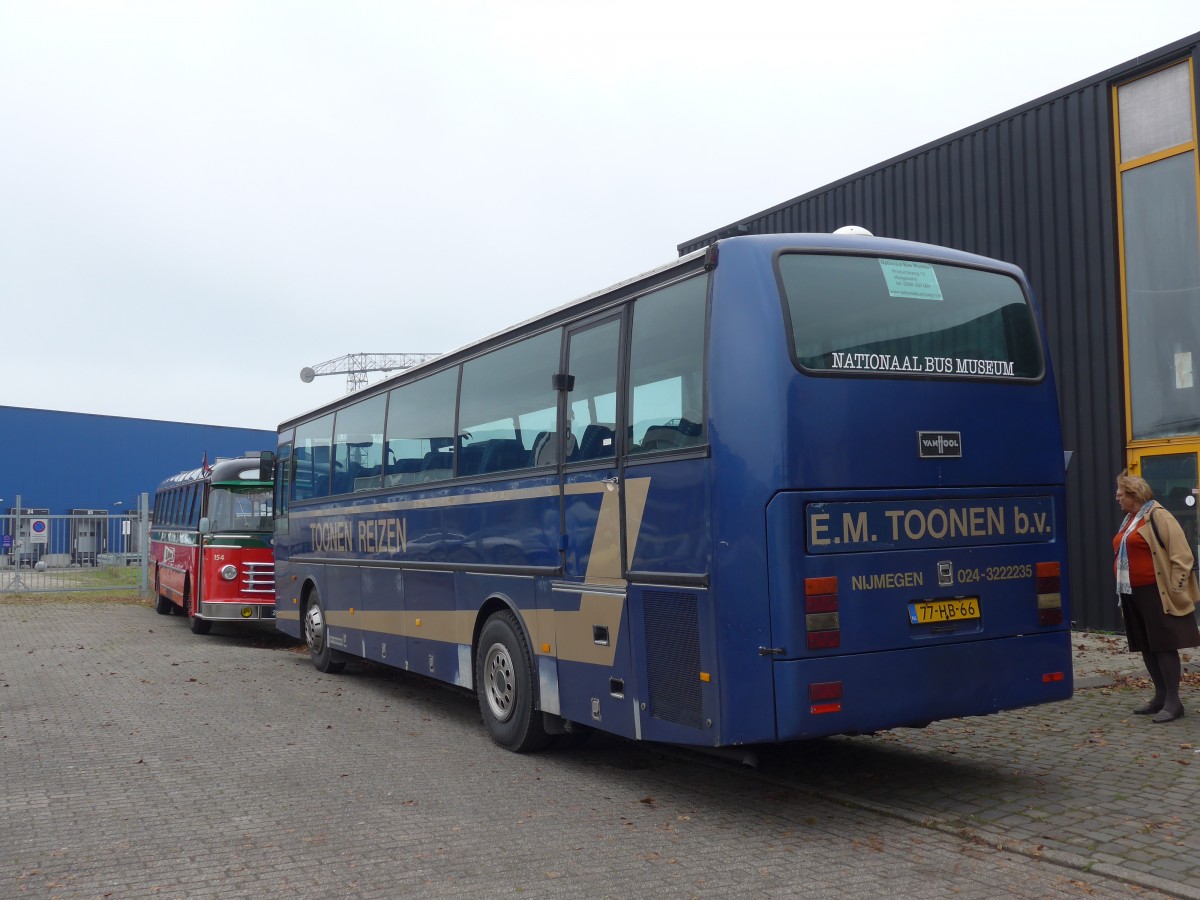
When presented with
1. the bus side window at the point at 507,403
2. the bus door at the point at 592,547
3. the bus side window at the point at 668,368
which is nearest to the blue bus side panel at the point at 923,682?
the bus door at the point at 592,547

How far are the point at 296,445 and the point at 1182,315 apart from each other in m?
11.2

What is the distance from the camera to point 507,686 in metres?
8.52

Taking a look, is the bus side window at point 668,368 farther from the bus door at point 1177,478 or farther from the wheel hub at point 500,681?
the bus door at point 1177,478

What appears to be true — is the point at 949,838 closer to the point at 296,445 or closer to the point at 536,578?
the point at 536,578

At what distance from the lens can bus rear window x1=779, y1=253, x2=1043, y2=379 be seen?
20.5ft

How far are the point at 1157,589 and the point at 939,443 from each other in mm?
3184

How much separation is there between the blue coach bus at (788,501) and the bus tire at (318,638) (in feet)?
17.8

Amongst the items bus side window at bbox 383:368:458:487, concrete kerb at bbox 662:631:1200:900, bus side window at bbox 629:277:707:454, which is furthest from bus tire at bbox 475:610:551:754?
bus side window at bbox 629:277:707:454

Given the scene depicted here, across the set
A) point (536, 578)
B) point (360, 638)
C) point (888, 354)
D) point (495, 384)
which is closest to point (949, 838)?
point (888, 354)

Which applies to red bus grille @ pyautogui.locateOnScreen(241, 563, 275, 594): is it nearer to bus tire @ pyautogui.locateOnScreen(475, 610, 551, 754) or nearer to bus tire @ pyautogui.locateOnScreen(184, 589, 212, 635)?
bus tire @ pyautogui.locateOnScreen(184, 589, 212, 635)

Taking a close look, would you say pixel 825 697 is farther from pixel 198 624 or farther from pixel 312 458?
pixel 198 624

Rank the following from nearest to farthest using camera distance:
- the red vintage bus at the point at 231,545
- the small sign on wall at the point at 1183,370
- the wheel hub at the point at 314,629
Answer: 1. the wheel hub at the point at 314,629
2. the small sign on wall at the point at 1183,370
3. the red vintage bus at the point at 231,545

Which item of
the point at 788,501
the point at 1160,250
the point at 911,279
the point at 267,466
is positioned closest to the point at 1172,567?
the point at 911,279

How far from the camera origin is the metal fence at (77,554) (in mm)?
29656
